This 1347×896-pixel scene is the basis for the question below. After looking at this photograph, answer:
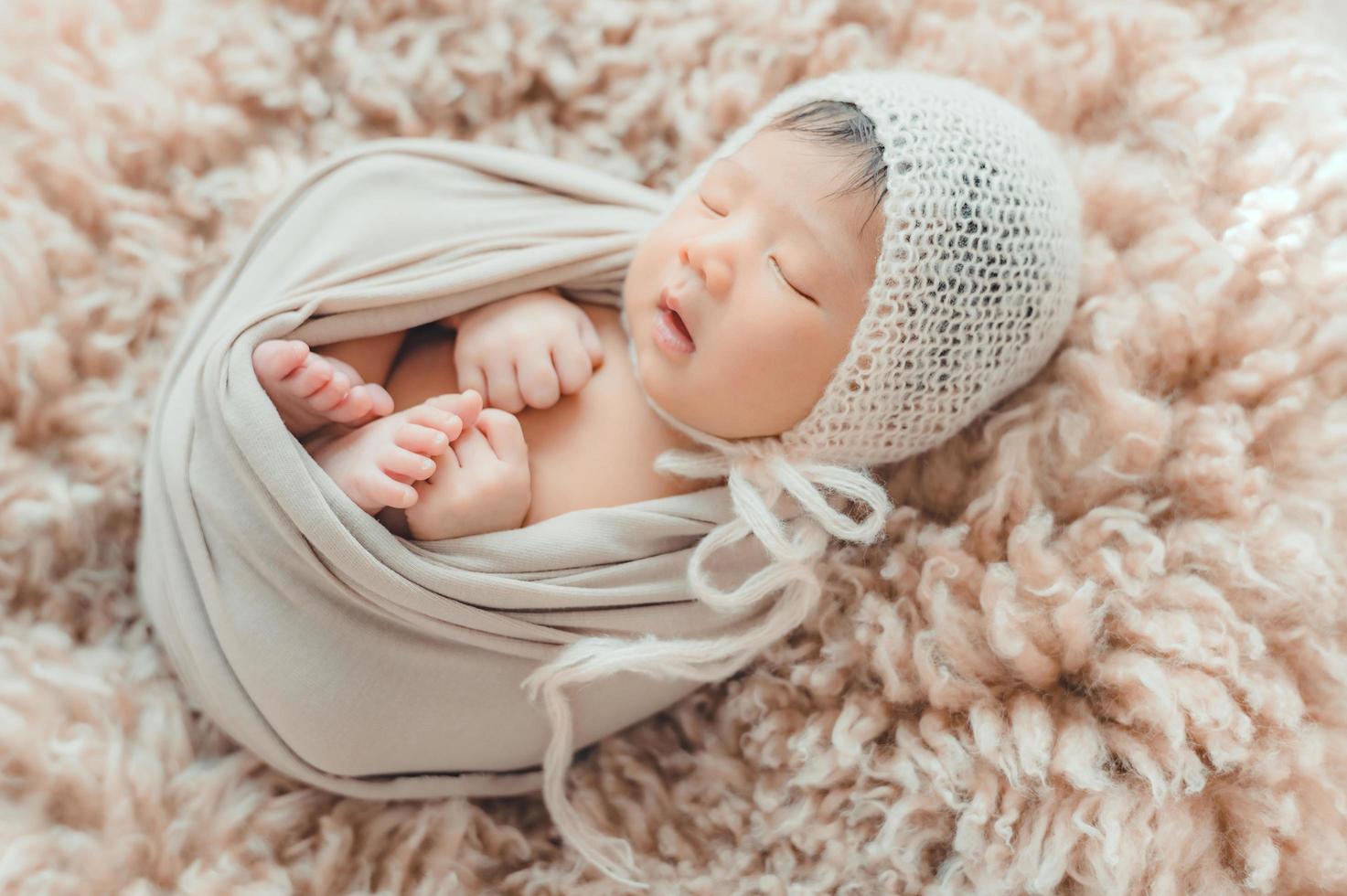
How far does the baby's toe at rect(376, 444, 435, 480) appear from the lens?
3.03ft

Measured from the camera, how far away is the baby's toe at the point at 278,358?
949mm

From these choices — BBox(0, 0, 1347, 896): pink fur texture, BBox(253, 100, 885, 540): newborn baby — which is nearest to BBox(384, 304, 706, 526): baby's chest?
BBox(253, 100, 885, 540): newborn baby

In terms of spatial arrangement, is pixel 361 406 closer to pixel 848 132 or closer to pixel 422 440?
pixel 422 440

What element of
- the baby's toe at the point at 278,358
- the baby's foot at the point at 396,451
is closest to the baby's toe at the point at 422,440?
the baby's foot at the point at 396,451

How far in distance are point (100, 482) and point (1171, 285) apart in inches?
41.3

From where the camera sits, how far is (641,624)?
101 cm

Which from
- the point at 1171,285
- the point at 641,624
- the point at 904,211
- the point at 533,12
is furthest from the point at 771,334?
the point at 533,12

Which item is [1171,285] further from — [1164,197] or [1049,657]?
[1049,657]

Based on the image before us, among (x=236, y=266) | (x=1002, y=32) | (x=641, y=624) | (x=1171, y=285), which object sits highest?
(x=1002, y=32)

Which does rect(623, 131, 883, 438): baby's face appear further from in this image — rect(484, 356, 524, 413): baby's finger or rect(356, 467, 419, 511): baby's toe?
rect(356, 467, 419, 511): baby's toe

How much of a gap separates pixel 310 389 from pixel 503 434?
0.56 feet

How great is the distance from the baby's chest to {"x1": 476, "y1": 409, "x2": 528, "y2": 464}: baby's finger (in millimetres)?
50

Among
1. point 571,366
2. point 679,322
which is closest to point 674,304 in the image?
point 679,322

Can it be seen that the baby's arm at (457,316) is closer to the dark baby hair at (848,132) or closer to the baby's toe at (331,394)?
the baby's toe at (331,394)
